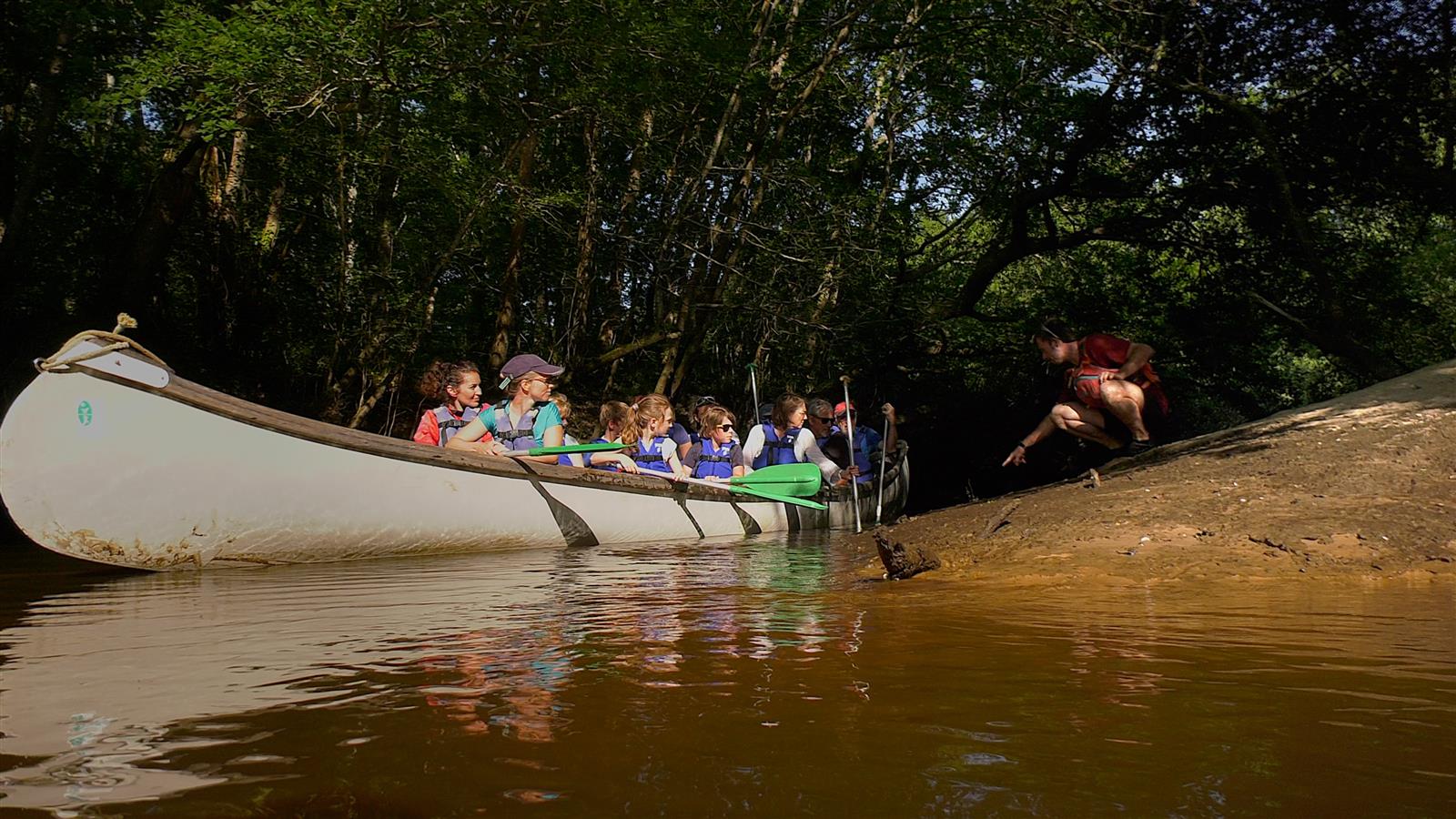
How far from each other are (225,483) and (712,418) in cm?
556

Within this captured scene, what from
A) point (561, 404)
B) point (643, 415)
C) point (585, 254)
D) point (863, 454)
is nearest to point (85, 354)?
point (561, 404)

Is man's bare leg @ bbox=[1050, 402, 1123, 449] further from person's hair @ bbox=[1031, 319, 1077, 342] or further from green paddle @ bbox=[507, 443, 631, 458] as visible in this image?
green paddle @ bbox=[507, 443, 631, 458]

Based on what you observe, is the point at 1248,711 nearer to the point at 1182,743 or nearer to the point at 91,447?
the point at 1182,743

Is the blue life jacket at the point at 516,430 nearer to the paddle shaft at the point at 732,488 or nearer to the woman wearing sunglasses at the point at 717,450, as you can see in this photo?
the paddle shaft at the point at 732,488

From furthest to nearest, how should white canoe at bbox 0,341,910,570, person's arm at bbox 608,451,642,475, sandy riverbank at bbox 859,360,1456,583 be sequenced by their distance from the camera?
person's arm at bbox 608,451,642,475 → white canoe at bbox 0,341,910,570 → sandy riverbank at bbox 859,360,1456,583

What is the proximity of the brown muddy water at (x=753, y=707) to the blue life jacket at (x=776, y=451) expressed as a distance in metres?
7.55

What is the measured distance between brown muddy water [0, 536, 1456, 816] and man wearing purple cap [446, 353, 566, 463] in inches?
178

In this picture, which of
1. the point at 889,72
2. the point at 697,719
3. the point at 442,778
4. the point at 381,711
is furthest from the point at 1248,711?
the point at 889,72

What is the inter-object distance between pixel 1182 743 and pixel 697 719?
3.10ft

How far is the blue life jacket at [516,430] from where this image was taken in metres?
9.23

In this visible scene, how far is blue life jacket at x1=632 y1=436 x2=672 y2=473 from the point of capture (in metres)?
10.7

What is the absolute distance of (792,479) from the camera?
1105cm

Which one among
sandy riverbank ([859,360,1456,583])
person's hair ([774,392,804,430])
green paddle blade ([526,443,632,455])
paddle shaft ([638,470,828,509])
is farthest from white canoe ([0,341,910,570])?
person's hair ([774,392,804,430])

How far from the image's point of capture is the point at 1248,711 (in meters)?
2.21
